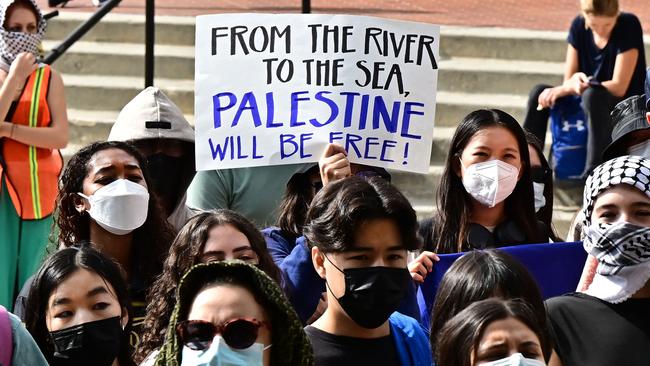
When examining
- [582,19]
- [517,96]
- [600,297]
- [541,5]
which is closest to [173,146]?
[600,297]

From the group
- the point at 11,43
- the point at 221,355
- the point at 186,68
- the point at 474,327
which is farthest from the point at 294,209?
the point at 186,68

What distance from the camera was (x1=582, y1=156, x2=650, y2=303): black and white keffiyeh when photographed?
16.1 ft

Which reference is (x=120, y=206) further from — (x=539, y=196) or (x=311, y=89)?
(x=539, y=196)

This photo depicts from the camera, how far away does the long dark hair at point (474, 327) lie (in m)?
4.22

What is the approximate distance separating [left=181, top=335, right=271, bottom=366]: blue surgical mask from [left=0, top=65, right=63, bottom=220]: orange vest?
13.0 feet

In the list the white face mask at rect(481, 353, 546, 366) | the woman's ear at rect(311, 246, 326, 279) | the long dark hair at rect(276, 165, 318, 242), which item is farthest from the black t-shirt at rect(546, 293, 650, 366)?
the long dark hair at rect(276, 165, 318, 242)

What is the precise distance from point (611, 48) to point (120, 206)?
472 cm

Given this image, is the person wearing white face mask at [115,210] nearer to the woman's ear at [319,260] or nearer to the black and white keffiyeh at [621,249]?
the woman's ear at [319,260]

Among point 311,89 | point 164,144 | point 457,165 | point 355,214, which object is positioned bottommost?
point 164,144

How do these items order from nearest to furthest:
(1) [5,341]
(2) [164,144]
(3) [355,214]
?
1. (1) [5,341]
2. (3) [355,214]
3. (2) [164,144]

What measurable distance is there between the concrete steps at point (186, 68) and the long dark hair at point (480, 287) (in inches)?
221

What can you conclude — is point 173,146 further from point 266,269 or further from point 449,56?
point 449,56

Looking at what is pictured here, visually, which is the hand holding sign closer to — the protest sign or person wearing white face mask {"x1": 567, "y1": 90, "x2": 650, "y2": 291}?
the protest sign

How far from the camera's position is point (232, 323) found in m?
3.91
